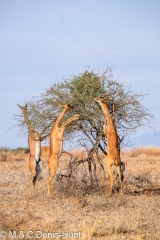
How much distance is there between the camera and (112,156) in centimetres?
1421

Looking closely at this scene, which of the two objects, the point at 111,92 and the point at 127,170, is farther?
the point at 127,170

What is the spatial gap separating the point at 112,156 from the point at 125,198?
3.65ft

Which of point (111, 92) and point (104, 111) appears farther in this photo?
point (111, 92)

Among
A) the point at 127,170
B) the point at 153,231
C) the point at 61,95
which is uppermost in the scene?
the point at 61,95

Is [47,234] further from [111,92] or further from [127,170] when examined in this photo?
[127,170]

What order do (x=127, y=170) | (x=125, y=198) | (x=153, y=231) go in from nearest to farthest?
(x=153, y=231), (x=125, y=198), (x=127, y=170)

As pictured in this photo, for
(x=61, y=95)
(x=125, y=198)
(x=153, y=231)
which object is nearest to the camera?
(x=153, y=231)

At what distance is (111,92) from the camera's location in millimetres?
15586

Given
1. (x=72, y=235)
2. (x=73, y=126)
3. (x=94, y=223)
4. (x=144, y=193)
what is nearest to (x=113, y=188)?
(x=144, y=193)

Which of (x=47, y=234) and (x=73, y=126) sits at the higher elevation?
(x=73, y=126)

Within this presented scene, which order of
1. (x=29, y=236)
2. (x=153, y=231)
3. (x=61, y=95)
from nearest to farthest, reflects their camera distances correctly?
Answer: 1. (x=29, y=236)
2. (x=153, y=231)
3. (x=61, y=95)

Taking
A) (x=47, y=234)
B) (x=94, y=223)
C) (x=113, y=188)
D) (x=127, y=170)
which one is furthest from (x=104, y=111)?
(x=127, y=170)

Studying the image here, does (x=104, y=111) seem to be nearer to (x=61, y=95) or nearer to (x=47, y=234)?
(x=61, y=95)

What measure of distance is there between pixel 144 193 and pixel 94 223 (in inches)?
179
